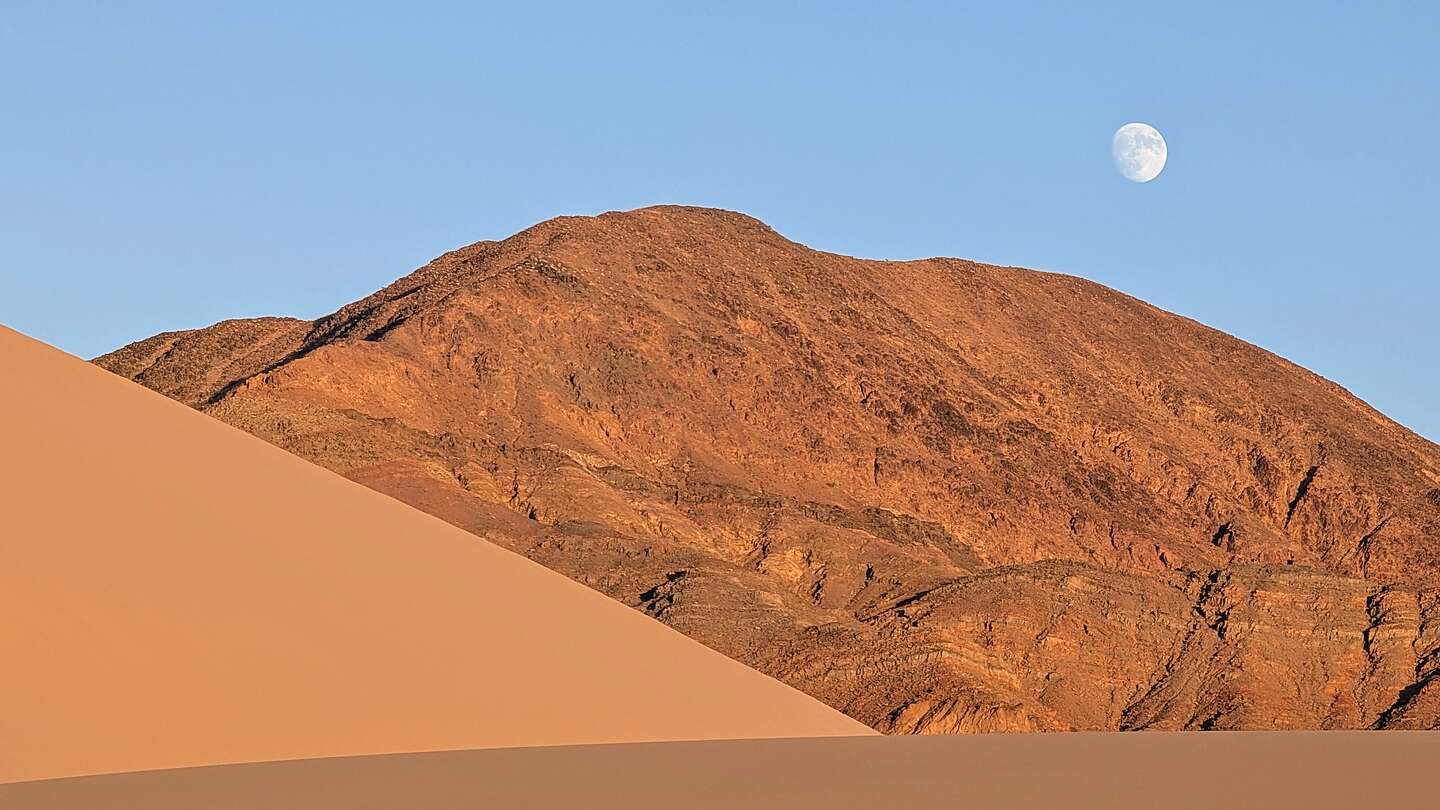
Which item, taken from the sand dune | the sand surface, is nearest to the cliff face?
the sand dune

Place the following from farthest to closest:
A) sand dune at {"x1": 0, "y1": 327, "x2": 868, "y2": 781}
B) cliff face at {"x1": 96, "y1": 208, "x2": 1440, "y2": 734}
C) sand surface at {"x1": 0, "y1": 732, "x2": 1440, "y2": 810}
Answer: cliff face at {"x1": 96, "y1": 208, "x2": 1440, "y2": 734} → sand dune at {"x1": 0, "y1": 327, "x2": 868, "y2": 781} → sand surface at {"x1": 0, "y1": 732, "x2": 1440, "y2": 810}

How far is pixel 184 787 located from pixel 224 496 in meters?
5.15

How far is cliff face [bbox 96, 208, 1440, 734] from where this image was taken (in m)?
47.8

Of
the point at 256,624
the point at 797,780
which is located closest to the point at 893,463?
the point at 256,624

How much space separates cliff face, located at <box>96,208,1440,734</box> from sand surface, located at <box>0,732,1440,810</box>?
1147 inches

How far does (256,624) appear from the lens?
519 inches

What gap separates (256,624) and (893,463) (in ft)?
168

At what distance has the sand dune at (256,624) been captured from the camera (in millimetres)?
11570

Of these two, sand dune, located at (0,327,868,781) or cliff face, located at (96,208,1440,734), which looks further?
cliff face, located at (96,208,1440,734)

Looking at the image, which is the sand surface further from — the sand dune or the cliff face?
the cliff face

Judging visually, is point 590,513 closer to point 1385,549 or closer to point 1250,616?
point 1250,616

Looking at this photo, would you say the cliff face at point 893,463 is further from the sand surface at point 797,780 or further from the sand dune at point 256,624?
the sand surface at point 797,780

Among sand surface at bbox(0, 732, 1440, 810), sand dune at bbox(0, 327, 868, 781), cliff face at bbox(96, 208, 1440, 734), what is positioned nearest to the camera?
sand surface at bbox(0, 732, 1440, 810)

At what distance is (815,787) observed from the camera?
10.7 m
